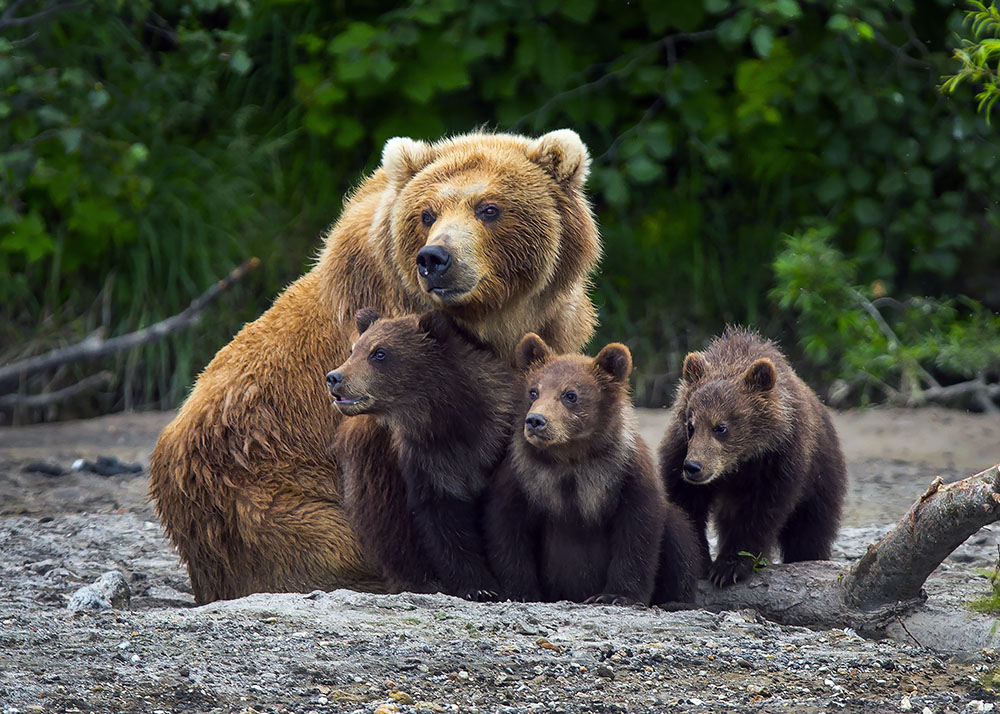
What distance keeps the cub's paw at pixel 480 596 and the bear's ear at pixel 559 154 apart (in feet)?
5.24

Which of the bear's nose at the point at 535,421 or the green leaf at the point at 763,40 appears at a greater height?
the green leaf at the point at 763,40

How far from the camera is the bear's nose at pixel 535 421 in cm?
400

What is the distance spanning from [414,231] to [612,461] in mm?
1122

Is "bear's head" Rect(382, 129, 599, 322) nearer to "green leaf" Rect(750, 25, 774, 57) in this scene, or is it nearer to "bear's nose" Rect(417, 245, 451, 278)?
"bear's nose" Rect(417, 245, 451, 278)

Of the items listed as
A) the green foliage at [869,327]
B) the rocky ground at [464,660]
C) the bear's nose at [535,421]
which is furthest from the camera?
the green foliage at [869,327]

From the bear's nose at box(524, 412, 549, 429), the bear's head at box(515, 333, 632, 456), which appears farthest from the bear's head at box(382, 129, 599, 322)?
the bear's nose at box(524, 412, 549, 429)

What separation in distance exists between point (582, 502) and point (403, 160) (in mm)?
1518

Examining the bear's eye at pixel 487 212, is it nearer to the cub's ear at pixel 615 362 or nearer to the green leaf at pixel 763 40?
the cub's ear at pixel 615 362

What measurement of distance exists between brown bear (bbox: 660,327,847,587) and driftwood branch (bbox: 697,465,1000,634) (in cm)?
10

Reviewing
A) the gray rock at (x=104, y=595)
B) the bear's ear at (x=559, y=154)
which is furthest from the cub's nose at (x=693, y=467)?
the gray rock at (x=104, y=595)

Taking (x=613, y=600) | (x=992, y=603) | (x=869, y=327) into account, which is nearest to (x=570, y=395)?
(x=613, y=600)

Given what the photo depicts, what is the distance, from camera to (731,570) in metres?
4.44

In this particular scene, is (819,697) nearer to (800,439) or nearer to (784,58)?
(800,439)

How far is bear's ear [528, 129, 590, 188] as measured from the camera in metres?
4.81
